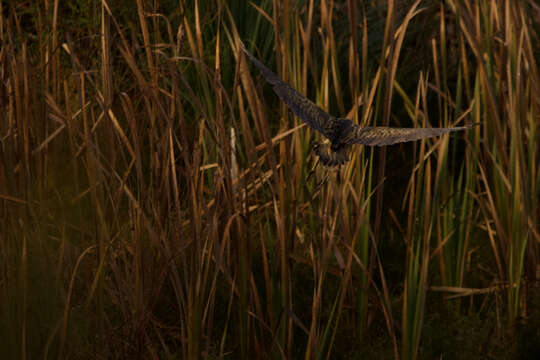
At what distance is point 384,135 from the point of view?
116 cm

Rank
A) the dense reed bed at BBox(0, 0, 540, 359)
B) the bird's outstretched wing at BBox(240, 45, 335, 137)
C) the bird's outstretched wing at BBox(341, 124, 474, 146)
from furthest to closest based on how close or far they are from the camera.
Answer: the dense reed bed at BBox(0, 0, 540, 359) < the bird's outstretched wing at BBox(240, 45, 335, 137) < the bird's outstretched wing at BBox(341, 124, 474, 146)

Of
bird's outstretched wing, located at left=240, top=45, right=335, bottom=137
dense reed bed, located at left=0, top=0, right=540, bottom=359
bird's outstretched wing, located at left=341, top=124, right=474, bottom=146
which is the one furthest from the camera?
dense reed bed, located at left=0, top=0, right=540, bottom=359

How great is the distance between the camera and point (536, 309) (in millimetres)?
1917

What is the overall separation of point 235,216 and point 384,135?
394 mm

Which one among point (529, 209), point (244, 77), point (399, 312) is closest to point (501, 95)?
point (529, 209)

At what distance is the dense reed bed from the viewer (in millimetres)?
1387

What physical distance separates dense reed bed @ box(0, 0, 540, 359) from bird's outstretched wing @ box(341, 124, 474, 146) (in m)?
0.10

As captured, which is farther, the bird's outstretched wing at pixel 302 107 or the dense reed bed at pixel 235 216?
the dense reed bed at pixel 235 216

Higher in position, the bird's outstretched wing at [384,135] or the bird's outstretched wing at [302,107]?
the bird's outstretched wing at [302,107]

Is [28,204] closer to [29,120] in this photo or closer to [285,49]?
[29,120]

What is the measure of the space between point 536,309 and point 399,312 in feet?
1.13

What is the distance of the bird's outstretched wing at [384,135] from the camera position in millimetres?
1095

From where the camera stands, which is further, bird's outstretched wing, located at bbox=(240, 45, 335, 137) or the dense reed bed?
the dense reed bed

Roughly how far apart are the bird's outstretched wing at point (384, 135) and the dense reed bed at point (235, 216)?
0.31ft
